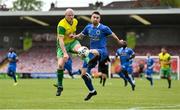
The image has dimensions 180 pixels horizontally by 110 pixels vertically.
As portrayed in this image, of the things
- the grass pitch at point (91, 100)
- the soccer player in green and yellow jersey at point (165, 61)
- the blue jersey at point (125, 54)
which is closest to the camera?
the grass pitch at point (91, 100)

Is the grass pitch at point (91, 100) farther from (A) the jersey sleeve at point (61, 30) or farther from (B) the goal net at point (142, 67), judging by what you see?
(B) the goal net at point (142, 67)

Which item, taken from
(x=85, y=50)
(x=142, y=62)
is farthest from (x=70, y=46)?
(x=142, y=62)

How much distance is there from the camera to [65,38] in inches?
634

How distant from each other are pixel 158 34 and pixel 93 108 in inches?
1948

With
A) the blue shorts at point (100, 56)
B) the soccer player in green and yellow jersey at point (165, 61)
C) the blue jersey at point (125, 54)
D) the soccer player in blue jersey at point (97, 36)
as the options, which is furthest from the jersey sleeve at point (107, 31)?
the soccer player in green and yellow jersey at point (165, 61)

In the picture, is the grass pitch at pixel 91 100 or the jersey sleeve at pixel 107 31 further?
the jersey sleeve at pixel 107 31

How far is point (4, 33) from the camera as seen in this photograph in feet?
214

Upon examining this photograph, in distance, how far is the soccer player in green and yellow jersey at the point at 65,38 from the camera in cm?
1545

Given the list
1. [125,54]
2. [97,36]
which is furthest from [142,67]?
[97,36]

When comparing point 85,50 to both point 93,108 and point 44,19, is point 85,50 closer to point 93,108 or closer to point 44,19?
point 93,108

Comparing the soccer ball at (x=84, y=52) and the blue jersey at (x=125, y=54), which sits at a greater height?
the soccer ball at (x=84, y=52)

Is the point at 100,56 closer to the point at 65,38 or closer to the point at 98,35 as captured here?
the point at 98,35

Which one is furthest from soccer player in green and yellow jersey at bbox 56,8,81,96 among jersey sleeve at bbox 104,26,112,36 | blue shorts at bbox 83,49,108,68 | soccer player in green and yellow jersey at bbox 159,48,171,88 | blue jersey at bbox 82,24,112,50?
soccer player in green and yellow jersey at bbox 159,48,171,88

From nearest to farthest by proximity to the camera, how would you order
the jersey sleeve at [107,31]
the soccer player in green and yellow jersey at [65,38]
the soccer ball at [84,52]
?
1. the soccer ball at [84,52]
2. the jersey sleeve at [107,31]
3. the soccer player in green and yellow jersey at [65,38]
